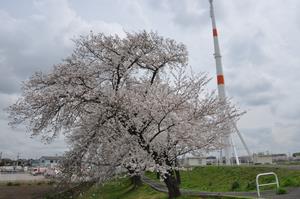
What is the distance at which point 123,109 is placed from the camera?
14805 mm

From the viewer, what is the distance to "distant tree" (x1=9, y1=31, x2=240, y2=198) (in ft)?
48.7

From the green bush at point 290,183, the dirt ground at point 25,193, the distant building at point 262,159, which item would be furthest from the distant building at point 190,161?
the dirt ground at point 25,193

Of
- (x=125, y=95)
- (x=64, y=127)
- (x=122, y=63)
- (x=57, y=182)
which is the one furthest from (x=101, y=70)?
(x=57, y=182)

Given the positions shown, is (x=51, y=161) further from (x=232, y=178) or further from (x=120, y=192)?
(x=232, y=178)

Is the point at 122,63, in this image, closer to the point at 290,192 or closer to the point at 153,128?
the point at 153,128

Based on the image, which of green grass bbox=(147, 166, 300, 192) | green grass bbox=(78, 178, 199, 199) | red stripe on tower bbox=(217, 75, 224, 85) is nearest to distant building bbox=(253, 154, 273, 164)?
green grass bbox=(147, 166, 300, 192)

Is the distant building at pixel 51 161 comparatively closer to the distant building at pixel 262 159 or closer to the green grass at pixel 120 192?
the green grass at pixel 120 192

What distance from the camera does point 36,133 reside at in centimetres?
1509

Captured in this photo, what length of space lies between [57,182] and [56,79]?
4755 mm

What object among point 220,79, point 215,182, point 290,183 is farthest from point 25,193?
point 290,183

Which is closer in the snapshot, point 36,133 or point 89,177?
point 36,133

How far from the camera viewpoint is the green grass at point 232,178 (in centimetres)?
1804

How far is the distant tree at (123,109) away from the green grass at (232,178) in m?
3.71

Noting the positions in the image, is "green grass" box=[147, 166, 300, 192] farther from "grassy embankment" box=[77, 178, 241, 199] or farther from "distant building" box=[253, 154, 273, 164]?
"distant building" box=[253, 154, 273, 164]
